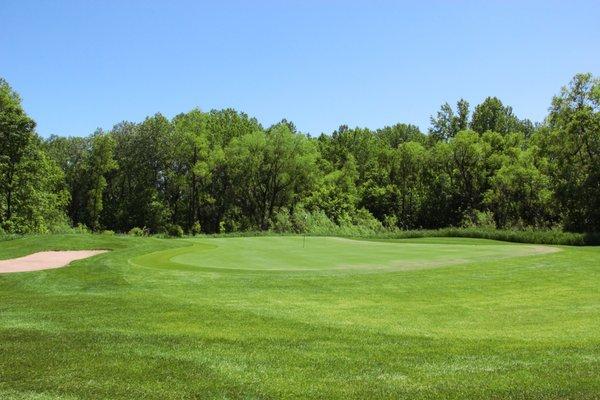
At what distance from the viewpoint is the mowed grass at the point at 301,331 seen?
6473mm

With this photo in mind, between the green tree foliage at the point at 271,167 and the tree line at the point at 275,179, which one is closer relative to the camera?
the tree line at the point at 275,179

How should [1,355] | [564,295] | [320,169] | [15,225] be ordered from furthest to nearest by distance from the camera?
[320,169], [15,225], [564,295], [1,355]

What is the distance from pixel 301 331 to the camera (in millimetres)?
10039

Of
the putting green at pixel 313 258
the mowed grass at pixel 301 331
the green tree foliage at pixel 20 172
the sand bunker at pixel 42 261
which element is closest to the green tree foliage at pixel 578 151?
the putting green at pixel 313 258

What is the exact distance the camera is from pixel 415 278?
18.2 metres

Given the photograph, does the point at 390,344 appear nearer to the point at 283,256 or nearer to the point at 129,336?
the point at 129,336

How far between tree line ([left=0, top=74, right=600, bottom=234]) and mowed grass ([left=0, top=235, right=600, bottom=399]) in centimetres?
3957

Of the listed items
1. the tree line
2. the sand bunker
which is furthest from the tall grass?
the sand bunker

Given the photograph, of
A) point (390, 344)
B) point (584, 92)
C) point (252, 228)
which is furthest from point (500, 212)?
point (390, 344)

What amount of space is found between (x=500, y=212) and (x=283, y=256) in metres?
49.7

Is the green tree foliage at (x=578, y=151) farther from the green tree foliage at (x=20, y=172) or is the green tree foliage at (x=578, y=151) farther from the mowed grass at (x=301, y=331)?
the green tree foliage at (x=20, y=172)

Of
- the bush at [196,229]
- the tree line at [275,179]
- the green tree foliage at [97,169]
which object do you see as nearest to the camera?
the tree line at [275,179]

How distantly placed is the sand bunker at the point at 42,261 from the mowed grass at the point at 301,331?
9.62 ft

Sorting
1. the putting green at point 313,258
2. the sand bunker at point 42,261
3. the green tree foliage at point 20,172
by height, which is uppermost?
the green tree foliage at point 20,172
